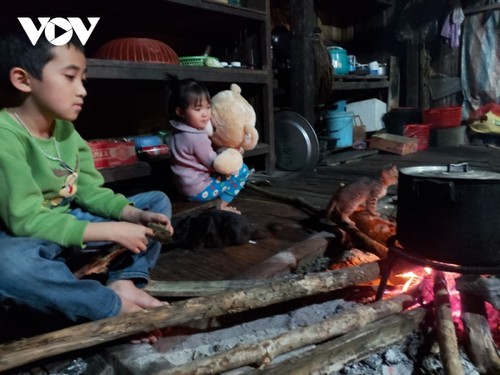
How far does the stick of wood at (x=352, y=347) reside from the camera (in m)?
1.33

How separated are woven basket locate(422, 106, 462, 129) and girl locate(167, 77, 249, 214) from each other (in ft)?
16.7

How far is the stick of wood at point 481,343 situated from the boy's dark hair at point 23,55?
6.34ft

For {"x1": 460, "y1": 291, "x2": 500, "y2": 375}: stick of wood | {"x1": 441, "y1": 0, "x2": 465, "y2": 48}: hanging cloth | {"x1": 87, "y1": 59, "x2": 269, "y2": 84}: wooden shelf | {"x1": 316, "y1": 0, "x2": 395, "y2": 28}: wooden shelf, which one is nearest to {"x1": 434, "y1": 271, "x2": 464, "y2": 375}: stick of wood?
{"x1": 460, "y1": 291, "x2": 500, "y2": 375}: stick of wood

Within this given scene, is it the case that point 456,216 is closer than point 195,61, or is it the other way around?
point 456,216

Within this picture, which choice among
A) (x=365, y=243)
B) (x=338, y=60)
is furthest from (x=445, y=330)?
(x=338, y=60)

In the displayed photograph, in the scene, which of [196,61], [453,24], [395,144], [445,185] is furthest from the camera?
[453,24]

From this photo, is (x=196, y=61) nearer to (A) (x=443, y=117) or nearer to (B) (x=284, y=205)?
(B) (x=284, y=205)

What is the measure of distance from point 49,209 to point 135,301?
0.51m

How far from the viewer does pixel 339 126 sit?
19.8ft

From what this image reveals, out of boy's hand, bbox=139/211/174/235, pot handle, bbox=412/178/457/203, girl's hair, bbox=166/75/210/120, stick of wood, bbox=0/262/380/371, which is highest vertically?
girl's hair, bbox=166/75/210/120

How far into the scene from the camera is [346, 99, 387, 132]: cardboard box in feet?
24.4

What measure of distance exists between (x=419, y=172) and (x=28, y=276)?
1532mm

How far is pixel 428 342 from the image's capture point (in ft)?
5.17

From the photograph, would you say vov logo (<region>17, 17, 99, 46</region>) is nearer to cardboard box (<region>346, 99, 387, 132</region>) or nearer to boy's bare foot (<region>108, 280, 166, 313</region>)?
boy's bare foot (<region>108, 280, 166, 313</region>)
